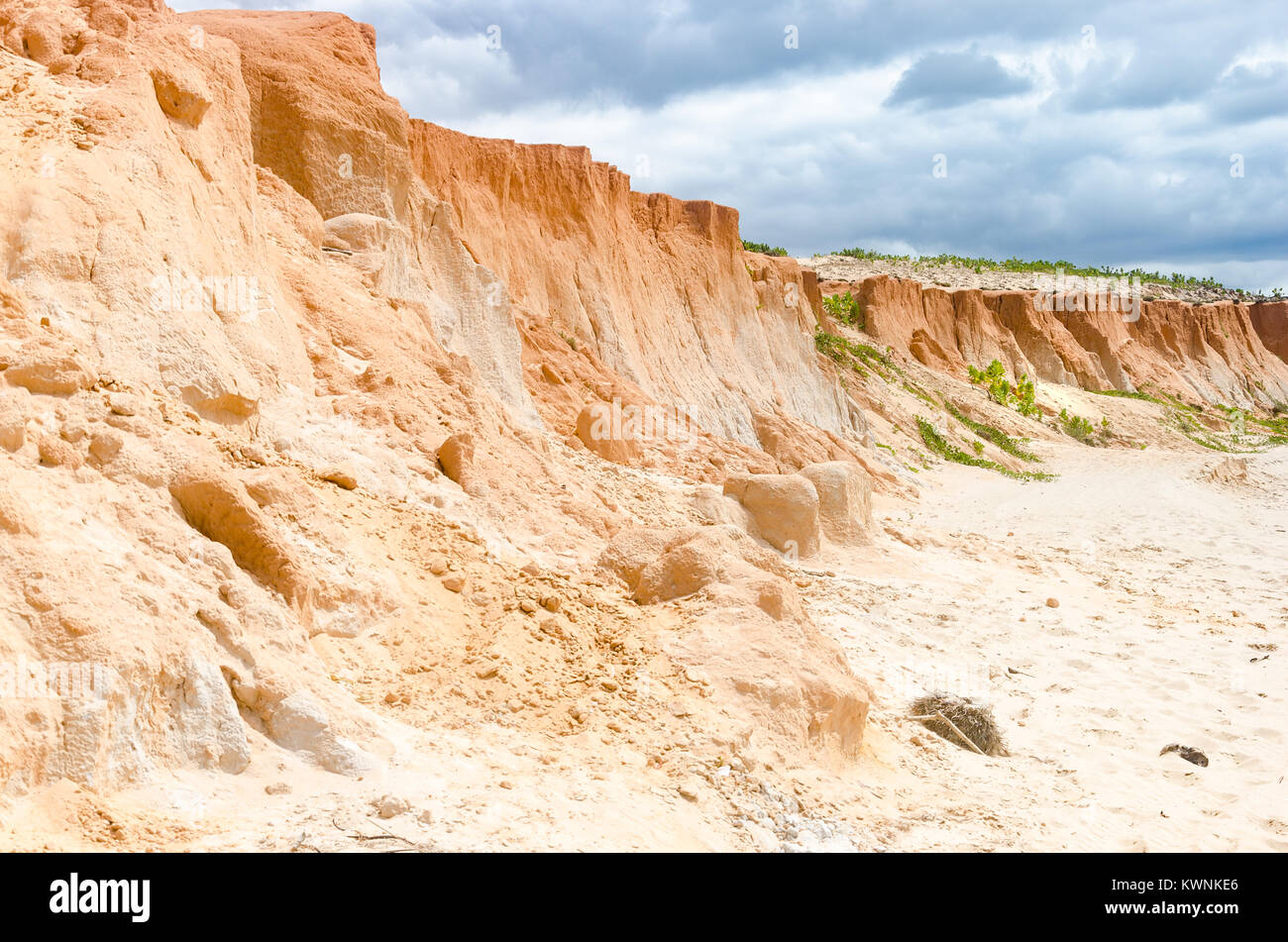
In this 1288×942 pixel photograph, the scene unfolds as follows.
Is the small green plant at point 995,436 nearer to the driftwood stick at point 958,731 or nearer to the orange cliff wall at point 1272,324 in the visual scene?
the driftwood stick at point 958,731

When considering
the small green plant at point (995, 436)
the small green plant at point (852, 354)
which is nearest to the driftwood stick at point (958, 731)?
the small green plant at point (852, 354)

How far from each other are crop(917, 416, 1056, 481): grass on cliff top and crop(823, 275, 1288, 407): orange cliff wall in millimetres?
7739

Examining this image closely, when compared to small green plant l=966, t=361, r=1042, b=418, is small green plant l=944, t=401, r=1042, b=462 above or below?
below

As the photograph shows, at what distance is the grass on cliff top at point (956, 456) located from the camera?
24.5 metres

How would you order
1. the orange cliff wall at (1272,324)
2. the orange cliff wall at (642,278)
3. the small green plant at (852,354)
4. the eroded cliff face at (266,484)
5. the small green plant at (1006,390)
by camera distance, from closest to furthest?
the eroded cliff face at (266,484), the orange cliff wall at (642,278), the small green plant at (852,354), the small green plant at (1006,390), the orange cliff wall at (1272,324)

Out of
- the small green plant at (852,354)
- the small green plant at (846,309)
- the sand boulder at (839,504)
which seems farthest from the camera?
the small green plant at (846,309)

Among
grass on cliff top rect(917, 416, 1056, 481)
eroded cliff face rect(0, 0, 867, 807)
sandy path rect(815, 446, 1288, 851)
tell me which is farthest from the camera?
grass on cliff top rect(917, 416, 1056, 481)

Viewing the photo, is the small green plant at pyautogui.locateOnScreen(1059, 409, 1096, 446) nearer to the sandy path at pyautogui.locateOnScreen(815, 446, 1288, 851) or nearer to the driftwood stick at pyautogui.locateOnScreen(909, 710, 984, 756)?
the sandy path at pyautogui.locateOnScreen(815, 446, 1288, 851)

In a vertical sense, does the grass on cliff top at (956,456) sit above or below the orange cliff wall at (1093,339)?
below

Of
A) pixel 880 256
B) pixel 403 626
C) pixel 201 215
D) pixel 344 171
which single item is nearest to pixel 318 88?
pixel 344 171

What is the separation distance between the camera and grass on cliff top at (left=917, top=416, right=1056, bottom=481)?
2447 centimetres

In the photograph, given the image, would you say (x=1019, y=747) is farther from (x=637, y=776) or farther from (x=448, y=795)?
(x=448, y=795)

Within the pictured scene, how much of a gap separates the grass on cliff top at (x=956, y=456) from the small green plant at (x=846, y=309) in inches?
308

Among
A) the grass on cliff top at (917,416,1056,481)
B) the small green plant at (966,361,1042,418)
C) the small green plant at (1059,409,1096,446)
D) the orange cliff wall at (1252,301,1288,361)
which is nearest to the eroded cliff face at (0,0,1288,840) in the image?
the grass on cliff top at (917,416,1056,481)
